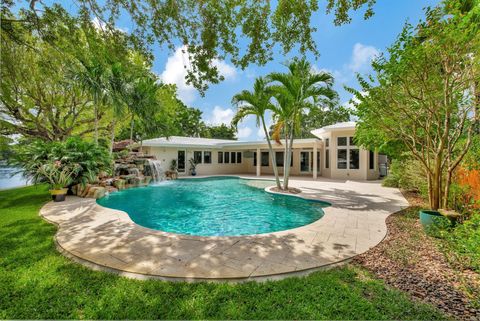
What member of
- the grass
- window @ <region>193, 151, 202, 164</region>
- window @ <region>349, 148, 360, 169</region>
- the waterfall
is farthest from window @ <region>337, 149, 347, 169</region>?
the grass

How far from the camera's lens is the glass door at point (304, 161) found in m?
20.7

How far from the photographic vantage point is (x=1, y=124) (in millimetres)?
11906

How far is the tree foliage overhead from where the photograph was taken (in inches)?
208

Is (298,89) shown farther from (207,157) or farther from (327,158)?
(207,157)

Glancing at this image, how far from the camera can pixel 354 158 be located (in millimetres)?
16703

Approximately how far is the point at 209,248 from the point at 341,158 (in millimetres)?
15806

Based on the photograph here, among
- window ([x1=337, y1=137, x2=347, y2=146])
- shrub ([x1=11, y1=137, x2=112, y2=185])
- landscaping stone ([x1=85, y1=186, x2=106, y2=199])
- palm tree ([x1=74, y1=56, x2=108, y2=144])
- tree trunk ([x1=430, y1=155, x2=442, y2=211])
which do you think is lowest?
landscaping stone ([x1=85, y1=186, x2=106, y2=199])

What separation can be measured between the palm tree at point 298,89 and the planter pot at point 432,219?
22.8 feet

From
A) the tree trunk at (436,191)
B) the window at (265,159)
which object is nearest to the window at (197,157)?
the window at (265,159)

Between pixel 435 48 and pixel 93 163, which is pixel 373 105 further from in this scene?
pixel 93 163

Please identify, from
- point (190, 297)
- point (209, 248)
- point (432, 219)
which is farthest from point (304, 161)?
point (190, 297)

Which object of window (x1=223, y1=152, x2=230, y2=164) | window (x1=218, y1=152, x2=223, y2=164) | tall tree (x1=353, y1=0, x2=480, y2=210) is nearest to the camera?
tall tree (x1=353, y1=0, x2=480, y2=210)

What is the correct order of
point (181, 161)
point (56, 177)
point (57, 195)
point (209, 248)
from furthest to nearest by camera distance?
1. point (181, 161)
2. point (56, 177)
3. point (57, 195)
4. point (209, 248)

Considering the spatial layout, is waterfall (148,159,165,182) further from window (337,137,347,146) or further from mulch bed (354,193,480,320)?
mulch bed (354,193,480,320)
